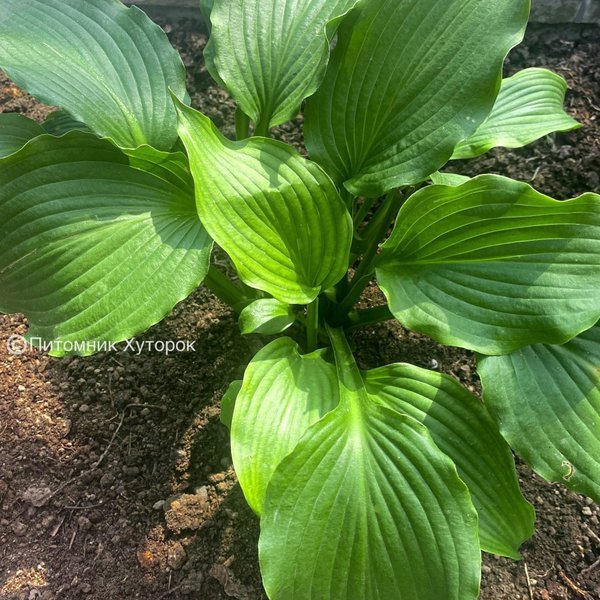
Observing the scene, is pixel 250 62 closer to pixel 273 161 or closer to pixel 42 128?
pixel 273 161

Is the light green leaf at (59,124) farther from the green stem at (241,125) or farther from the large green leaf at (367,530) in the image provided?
the large green leaf at (367,530)

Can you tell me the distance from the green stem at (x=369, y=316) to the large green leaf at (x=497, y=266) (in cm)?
20

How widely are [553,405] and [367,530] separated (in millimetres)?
377

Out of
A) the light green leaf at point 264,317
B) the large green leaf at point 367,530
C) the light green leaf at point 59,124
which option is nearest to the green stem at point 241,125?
the light green leaf at point 59,124

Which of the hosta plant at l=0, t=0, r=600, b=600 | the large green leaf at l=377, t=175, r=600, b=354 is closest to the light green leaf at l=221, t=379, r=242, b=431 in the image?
the hosta plant at l=0, t=0, r=600, b=600

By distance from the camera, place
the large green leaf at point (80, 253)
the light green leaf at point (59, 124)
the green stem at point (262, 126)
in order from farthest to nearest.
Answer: the light green leaf at point (59, 124) < the green stem at point (262, 126) < the large green leaf at point (80, 253)

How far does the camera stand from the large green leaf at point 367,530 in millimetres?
762

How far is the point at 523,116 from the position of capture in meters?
1.22

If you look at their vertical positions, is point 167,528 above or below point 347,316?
below

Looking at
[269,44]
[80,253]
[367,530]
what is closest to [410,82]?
[269,44]

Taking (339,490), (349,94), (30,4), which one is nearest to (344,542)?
(339,490)

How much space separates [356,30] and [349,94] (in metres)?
0.11

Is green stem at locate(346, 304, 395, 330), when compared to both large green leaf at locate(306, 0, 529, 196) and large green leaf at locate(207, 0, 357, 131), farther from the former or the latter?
large green leaf at locate(207, 0, 357, 131)

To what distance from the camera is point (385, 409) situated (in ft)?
2.86
